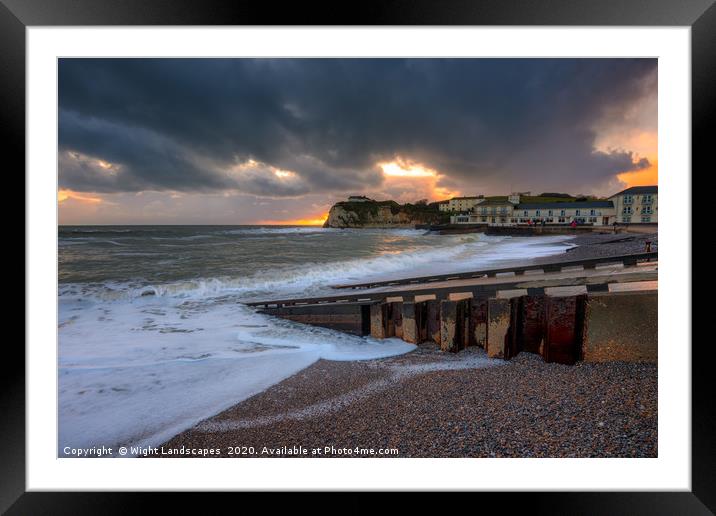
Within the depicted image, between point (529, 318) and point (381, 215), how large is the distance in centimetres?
3217

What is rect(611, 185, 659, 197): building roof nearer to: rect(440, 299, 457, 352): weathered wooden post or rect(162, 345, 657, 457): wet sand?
rect(162, 345, 657, 457): wet sand

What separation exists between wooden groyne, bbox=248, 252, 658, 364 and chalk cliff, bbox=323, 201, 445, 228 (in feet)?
77.6

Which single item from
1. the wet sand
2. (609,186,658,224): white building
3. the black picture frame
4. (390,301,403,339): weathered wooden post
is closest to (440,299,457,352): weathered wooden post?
the wet sand

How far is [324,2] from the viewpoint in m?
1.35

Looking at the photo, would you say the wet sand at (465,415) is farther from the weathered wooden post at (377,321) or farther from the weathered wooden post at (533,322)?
the weathered wooden post at (377,321)

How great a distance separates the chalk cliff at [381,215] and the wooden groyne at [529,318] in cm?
2367

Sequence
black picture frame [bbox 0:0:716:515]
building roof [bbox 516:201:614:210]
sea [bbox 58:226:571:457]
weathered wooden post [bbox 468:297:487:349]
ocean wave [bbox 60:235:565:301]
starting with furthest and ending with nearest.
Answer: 1. building roof [bbox 516:201:614:210]
2. ocean wave [bbox 60:235:565:301]
3. weathered wooden post [bbox 468:297:487:349]
4. sea [bbox 58:226:571:457]
5. black picture frame [bbox 0:0:716:515]

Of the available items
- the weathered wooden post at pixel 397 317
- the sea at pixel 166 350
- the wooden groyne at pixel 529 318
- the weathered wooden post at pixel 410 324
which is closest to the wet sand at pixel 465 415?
the wooden groyne at pixel 529 318

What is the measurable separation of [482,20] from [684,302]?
Result: 194 cm

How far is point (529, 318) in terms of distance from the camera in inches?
86.6

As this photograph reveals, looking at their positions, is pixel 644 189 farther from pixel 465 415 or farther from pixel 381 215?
pixel 381 215

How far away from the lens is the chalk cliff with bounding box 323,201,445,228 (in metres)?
26.9

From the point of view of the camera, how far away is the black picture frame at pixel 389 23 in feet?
4.49

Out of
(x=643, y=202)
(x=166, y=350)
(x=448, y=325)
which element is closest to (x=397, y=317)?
(x=448, y=325)
